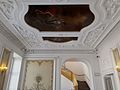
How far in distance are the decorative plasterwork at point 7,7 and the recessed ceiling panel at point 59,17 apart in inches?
16.9

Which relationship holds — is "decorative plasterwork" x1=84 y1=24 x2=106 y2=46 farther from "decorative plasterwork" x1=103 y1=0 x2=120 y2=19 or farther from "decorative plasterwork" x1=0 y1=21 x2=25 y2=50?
"decorative plasterwork" x1=0 y1=21 x2=25 y2=50

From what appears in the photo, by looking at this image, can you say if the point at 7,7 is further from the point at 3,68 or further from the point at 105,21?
the point at 105,21

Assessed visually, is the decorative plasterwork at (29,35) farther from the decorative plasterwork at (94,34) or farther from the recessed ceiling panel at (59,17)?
the decorative plasterwork at (94,34)

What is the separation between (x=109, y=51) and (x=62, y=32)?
194 centimetres

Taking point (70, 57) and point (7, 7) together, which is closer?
point (7, 7)

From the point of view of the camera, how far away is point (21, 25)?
156 inches

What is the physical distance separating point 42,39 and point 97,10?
263 cm

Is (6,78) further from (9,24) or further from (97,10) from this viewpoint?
(97,10)

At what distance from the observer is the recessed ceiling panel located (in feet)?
10.7

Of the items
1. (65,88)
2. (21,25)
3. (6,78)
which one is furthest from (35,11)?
(65,88)

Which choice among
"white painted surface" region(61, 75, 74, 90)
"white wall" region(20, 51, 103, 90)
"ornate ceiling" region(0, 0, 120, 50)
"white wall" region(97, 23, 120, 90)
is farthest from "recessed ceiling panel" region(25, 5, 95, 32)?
"white painted surface" region(61, 75, 74, 90)

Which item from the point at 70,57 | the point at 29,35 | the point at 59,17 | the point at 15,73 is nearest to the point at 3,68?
the point at 29,35

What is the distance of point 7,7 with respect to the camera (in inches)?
122

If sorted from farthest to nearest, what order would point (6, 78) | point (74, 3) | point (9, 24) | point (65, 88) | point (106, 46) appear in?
point (65, 88), point (106, 46), point (6, 78), point (9, 24), point (74, 3)
